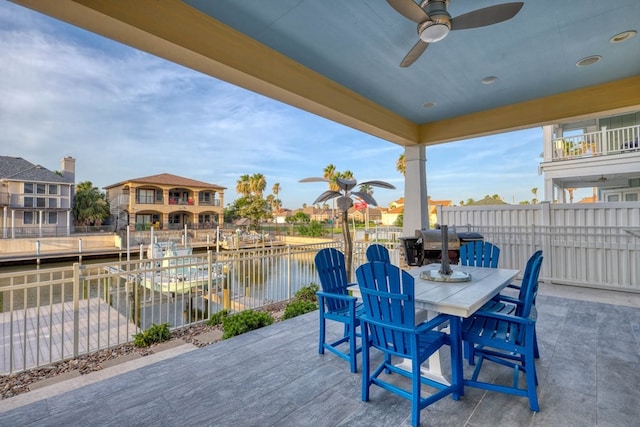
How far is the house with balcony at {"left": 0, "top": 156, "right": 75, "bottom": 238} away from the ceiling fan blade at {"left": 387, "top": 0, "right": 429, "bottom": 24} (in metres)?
21.5

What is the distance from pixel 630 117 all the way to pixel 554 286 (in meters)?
6.91

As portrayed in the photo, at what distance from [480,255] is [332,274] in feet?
5.55

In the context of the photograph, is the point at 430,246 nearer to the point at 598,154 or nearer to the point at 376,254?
the point at 376,254

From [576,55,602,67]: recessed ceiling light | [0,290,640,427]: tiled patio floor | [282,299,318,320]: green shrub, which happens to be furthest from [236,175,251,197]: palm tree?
[576,55,602,67]: recessed ceiling light

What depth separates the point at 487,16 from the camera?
6.75 ft

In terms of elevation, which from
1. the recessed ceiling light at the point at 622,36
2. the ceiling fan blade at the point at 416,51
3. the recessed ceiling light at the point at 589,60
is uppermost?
the recessed ceiling light at the point at 589,60

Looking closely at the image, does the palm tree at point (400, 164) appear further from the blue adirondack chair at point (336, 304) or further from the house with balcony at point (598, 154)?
the blue adirondack chair at point (336, 304)

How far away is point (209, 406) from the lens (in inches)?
71.2

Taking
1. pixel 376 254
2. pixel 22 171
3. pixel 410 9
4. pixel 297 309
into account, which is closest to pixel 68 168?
pixel 22 171

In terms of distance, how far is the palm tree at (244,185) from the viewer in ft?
90.2

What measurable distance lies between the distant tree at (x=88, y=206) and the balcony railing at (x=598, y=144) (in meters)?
30.5

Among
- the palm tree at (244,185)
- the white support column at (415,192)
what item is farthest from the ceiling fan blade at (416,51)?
the palm tree at (244,185)

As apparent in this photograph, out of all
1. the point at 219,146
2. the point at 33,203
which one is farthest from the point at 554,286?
the point at 33,203

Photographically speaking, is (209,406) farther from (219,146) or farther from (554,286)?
(219,146)
